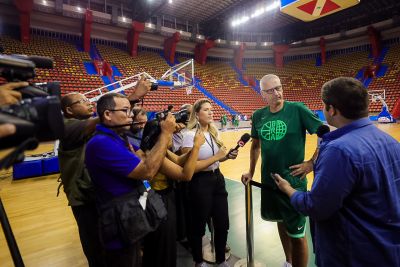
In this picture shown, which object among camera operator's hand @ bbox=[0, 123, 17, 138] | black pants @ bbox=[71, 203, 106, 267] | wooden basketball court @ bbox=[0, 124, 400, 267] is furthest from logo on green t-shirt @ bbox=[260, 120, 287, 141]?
camera operator's hand @ bbox=[0, 123, 17, 138]

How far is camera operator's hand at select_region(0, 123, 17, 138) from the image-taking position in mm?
615

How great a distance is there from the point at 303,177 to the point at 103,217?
1561 millimetres

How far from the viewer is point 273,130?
2131 millimetres

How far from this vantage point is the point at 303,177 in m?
2.04

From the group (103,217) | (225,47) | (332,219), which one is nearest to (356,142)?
(332,219)

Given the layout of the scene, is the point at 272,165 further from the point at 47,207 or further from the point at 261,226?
the point at 47,207

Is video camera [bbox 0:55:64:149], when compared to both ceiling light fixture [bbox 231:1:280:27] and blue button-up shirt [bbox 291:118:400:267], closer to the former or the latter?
blue button-up shirt [bbox 291:118:400:267]

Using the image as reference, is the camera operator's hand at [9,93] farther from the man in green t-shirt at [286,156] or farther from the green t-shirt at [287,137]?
the green t-shirt at [287,137]

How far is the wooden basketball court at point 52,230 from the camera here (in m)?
2.57

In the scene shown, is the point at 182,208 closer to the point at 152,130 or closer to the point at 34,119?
the point at 152,130

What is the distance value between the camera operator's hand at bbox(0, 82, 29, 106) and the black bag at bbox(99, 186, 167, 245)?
0.70 metres

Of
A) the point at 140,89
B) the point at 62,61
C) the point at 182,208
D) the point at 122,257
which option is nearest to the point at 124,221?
the point at 122,257

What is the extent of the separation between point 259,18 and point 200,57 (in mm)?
5709

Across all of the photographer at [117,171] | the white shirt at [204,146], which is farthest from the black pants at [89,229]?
the white shirt at [204,146]
